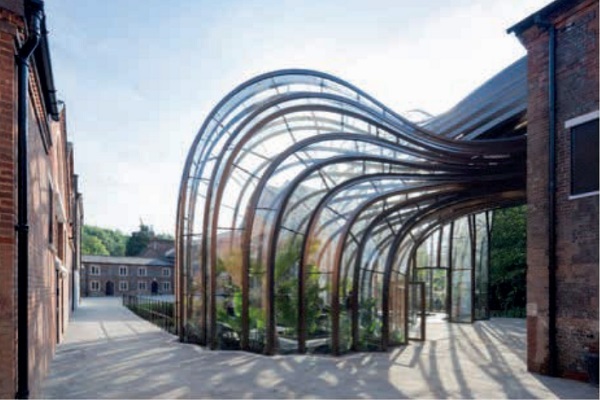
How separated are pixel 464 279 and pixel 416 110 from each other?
9.39 meters

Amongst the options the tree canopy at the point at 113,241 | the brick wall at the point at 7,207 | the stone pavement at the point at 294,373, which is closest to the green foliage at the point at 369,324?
the stone pavement at the point at 294,373

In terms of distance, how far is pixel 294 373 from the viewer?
10070 millimetres

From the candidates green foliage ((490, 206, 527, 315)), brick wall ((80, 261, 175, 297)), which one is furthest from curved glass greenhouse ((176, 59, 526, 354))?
brick wall ((80, 261, 175, 297))

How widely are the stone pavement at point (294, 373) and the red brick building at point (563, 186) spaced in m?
0.89

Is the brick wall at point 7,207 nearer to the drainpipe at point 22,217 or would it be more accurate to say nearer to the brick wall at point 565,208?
the drainpipe at point 22,217

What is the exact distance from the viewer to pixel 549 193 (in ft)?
31.8

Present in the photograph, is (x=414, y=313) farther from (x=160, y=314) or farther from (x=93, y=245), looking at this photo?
(x=93, y=245)

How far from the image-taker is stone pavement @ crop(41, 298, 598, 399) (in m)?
8.41

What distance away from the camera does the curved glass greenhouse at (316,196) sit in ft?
41.8

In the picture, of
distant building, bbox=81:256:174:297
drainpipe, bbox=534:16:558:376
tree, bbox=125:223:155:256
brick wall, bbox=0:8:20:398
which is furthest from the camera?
tree, bbox=125:223:155:256

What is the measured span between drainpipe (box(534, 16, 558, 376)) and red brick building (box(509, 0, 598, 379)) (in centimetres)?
2

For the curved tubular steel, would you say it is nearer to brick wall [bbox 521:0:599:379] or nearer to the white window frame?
brick wall [bbox 521:0:599:379]

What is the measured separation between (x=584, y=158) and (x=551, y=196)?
3.27 feet

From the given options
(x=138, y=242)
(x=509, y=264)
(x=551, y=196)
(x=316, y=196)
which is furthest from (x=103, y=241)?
(x=551, y=196)
